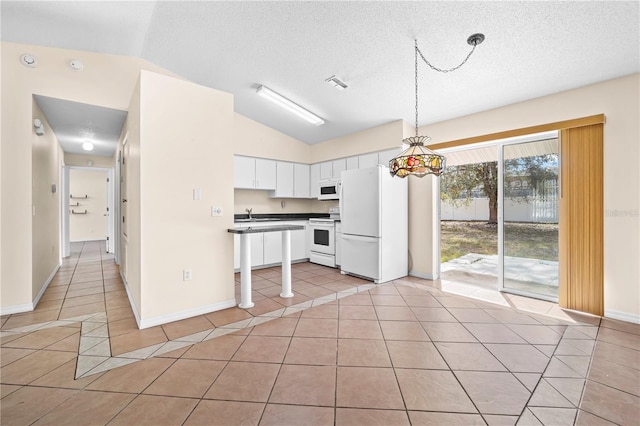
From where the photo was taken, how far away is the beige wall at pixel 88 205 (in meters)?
8.26

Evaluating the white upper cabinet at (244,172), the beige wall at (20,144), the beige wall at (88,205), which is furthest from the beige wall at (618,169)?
the beige wall at (88,205)

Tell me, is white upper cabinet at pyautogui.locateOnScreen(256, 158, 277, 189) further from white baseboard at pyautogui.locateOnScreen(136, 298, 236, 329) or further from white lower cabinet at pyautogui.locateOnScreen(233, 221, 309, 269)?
white baseboard at pyautogui.locateOnScreen(136, 298, 236, 329)

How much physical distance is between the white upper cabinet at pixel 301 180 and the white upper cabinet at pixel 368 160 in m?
1.43

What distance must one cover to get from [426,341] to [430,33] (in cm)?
277

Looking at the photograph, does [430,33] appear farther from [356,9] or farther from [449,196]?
[449,196]

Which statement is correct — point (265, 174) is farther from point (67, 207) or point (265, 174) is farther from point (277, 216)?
point (67, 207)

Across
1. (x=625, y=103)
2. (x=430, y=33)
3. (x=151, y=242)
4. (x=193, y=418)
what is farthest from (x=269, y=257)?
(x=625, y=103)

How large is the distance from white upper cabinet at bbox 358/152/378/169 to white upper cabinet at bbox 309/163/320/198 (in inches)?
45.7

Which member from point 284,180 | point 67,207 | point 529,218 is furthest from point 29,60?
point 529,218

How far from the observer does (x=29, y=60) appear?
297 cm

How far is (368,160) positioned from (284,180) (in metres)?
1.78

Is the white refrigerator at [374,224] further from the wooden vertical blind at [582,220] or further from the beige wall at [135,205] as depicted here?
the beige wall at [135,205]

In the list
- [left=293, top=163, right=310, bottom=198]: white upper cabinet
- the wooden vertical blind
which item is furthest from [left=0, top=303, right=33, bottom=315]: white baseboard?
the wooden vertical blind

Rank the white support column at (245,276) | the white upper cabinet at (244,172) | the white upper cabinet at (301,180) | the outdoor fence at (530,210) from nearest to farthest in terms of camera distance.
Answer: the white support column at (245,276), the outdoor fence at (530,210), the white upper cabinet at (244,172), the white upper cabinet at (301,180)
